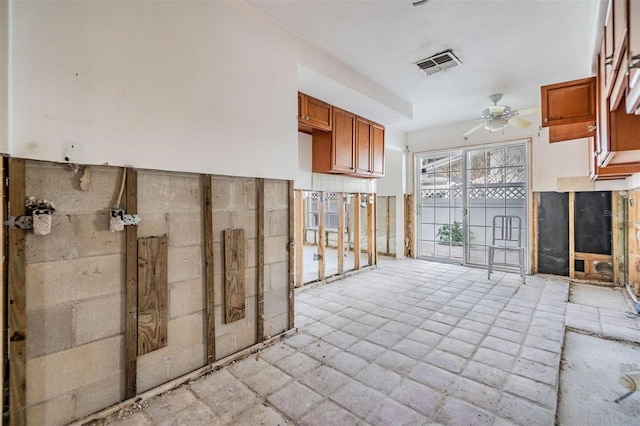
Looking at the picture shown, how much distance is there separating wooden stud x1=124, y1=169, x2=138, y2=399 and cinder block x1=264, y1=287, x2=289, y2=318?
103cm

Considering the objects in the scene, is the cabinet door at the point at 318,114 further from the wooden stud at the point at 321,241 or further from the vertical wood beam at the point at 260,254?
the vertical wood beam at the point at 260,254

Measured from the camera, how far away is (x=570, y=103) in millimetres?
2645

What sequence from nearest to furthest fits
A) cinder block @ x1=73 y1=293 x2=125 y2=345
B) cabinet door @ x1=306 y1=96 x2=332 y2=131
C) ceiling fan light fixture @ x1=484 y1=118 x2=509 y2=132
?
cinder block @ x1=73 y1=293 x2=125 y2=345 → cabinet door @ x1=306 y1=96 x2=332 y2=131 → ceiling fan light fixture @ x1=484 y1=118 x2=509 y2=132

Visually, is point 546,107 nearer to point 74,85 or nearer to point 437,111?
point 437,111

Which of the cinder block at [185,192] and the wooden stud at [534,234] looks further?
the wooden stud at [534,234]

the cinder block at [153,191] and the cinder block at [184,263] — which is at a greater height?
the cinder block at [153,191]

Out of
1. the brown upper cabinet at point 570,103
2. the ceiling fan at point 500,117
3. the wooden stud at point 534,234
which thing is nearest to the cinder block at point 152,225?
the brown upper cabinet at point 570,103

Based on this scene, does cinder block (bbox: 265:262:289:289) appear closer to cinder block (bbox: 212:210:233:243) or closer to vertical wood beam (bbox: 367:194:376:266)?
cinder block (bbox: 212:210:233:243)

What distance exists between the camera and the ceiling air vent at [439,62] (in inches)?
125

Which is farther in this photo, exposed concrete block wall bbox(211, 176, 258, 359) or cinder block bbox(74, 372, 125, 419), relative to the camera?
exposed concrete block wall bbox(211, 176, 258, 359)

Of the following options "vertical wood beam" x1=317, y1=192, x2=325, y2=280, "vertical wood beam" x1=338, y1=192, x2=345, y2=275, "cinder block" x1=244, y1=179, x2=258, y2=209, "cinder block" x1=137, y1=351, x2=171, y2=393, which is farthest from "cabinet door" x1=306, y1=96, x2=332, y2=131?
"cinder block" x1=137, y1=351, x2=171, y2=393

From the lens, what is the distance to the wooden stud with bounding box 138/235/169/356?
1845mm

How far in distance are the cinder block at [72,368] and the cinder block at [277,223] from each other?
1299 millimetres

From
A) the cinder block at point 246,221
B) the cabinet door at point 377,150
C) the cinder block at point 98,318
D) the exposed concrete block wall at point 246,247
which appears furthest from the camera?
the cabinet door at point 377,150
